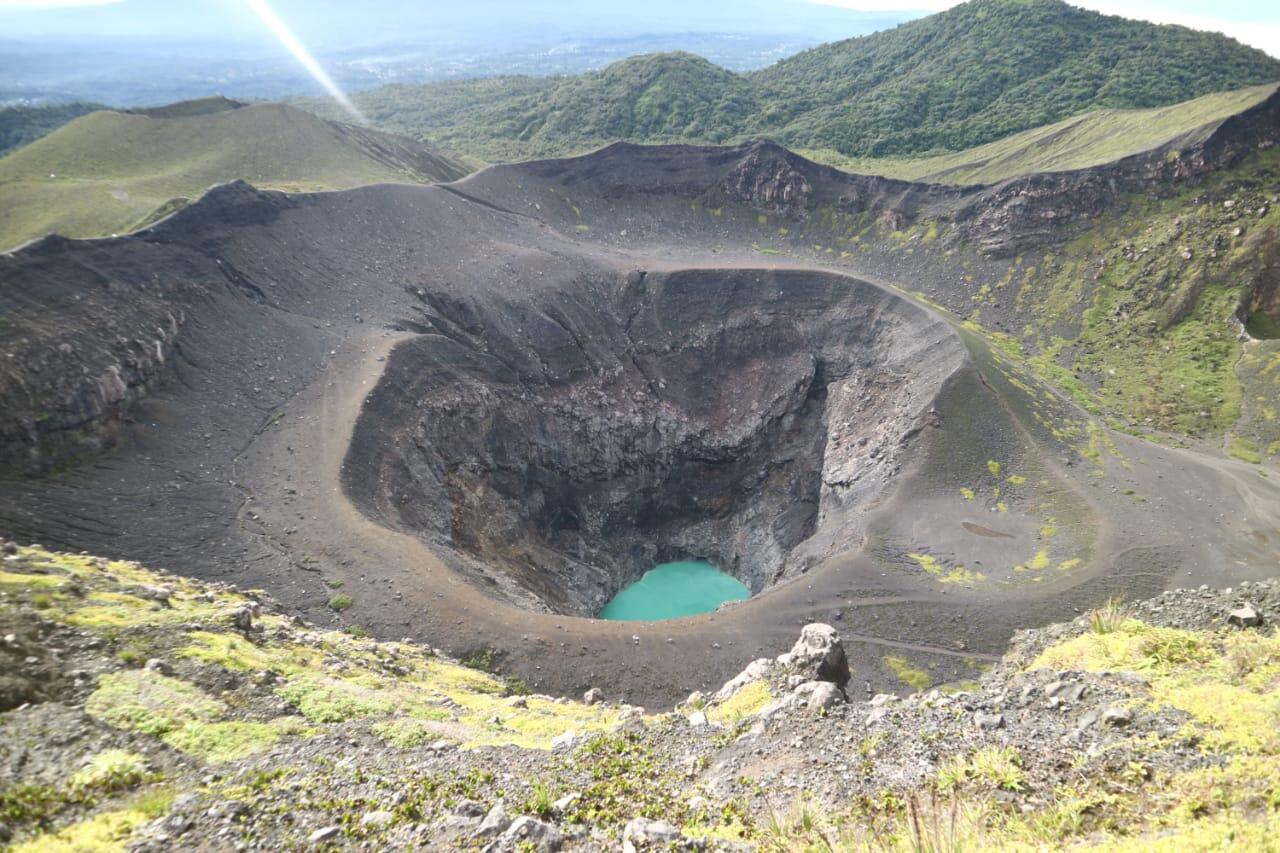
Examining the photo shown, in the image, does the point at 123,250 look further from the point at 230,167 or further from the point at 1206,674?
the point at 1206,674

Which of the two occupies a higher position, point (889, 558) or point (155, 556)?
point (155, 556)

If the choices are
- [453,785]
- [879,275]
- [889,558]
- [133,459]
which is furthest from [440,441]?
[879,275]

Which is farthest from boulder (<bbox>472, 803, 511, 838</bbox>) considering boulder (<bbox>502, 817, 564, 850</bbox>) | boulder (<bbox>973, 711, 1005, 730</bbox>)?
boulder (<bbox>973, 711, 1005, 730</bbox>)

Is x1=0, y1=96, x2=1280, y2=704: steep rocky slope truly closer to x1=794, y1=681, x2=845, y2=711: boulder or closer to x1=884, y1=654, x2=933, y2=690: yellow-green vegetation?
x1=884, y1=654, x2=933, y2=690: yellow-green vegetation

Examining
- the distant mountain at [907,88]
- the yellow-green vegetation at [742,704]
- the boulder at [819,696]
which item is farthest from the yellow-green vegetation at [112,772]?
the distant mountain at [907,88]

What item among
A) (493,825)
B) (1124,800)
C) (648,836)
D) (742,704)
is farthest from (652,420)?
(1124,800)

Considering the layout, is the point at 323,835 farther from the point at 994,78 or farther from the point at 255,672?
the point at 994,78
